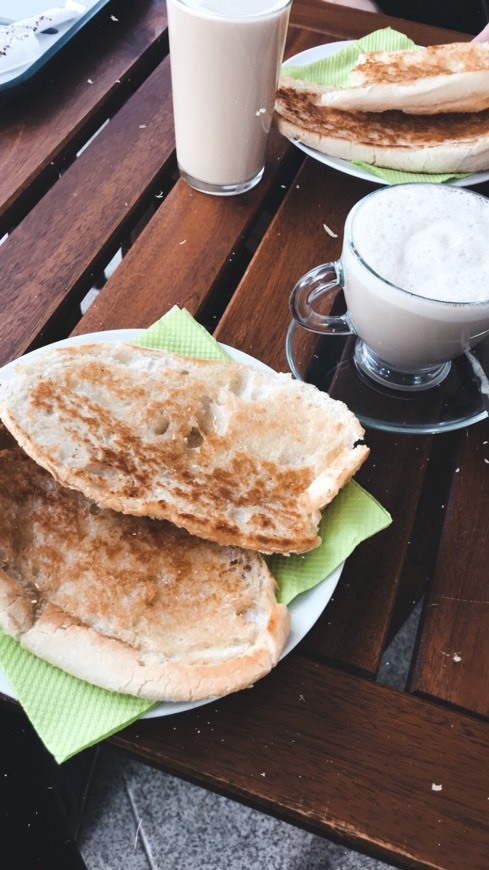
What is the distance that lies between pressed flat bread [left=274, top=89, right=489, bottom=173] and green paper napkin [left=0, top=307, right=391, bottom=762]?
74 cm

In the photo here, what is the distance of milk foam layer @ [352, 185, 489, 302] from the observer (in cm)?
87

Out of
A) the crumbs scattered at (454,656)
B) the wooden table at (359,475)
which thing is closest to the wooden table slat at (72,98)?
the wooden table at (359,475)

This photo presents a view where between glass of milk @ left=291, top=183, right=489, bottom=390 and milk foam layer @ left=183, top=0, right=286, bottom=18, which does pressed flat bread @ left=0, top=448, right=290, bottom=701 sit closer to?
glass of milk @ left=291, top=183, right=489, bottom=390

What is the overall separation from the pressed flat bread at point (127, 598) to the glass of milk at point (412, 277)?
36cm

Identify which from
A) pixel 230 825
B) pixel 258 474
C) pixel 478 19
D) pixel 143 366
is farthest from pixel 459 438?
pixel 478 19

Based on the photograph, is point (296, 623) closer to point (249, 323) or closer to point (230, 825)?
point (249, 323)

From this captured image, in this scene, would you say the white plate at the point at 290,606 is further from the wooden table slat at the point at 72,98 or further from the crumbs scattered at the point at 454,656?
the wooden table slat at the point at 72,98

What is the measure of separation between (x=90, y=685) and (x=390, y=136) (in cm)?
107

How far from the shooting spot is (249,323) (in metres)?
1.06

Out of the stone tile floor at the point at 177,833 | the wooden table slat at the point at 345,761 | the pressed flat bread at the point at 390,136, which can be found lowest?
the stone tile floor at the point at 177,833

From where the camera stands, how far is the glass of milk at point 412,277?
2.81ft

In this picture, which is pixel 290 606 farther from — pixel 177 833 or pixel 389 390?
pixel 177 833

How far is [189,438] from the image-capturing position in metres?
0.84

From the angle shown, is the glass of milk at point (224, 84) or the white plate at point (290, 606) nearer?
the white plate at point (290, 606)
